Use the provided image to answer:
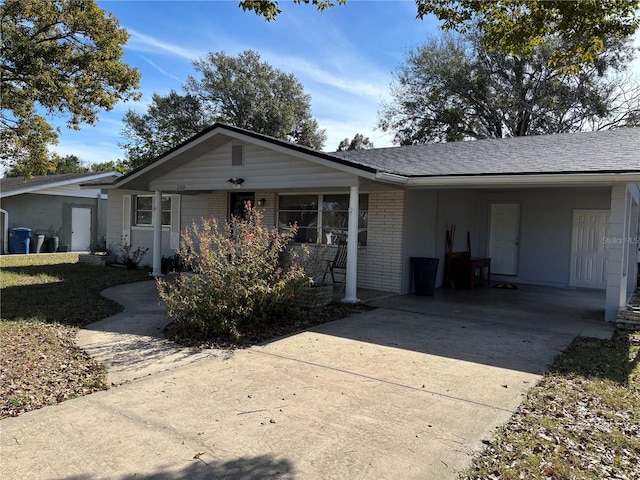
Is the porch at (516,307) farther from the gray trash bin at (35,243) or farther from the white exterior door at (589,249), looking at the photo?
the gray trash bin at (35,243)

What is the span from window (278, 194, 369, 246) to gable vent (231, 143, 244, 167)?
225 cm

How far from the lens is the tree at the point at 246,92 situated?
31422 mm

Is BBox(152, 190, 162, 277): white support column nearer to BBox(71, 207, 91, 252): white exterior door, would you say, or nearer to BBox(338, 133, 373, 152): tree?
BBox(71, 207, 91, 252): white exterior door

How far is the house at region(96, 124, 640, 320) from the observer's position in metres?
8.39

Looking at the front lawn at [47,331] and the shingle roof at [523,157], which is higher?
the shingle roof at [523,157]

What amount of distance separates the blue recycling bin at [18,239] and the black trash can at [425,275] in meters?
16.3

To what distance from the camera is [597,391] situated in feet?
15.3

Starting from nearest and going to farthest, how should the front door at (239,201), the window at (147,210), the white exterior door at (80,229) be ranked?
the front door at (239,201) → the window at (147,210) → the white exterior door at (80,229)

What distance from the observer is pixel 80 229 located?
21938mm

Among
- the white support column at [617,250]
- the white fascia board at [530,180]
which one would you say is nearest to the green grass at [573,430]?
the white support column at [617,250]

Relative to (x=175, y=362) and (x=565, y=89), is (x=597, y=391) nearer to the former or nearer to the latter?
(x=175, y=362)

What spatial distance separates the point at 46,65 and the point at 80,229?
932 centimetres

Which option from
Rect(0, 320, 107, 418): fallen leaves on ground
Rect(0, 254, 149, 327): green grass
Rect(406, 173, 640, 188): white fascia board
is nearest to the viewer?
Rect(0, 320, 107, 418): fallen leaves on ground

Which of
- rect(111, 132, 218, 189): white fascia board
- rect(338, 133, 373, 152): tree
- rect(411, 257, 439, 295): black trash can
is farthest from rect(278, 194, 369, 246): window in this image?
rect(338, 133, 373, 152): tree
